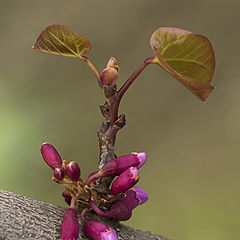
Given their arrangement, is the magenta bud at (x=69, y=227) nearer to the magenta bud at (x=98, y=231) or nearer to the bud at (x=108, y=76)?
the magenta bud at (x=98, y=231)

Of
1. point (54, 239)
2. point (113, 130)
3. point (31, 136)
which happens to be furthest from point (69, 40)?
point (31, 136)

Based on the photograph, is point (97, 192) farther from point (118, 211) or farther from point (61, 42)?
point (61, 42)

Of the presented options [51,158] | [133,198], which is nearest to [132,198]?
[133,198]

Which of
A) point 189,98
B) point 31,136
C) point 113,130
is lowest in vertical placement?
point 113,130

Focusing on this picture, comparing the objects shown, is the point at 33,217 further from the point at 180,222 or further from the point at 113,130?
the point at 180,222

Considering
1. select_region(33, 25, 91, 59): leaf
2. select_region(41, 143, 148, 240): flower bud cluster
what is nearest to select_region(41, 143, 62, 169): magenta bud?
select_region(41, 143, 148, 240): flower bud cluster

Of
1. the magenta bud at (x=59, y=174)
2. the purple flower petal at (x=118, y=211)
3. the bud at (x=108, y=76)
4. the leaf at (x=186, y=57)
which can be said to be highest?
the leaf at (x=186, y=57)

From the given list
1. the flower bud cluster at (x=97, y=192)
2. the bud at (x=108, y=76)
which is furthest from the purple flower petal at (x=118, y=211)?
the bud at (x=108, y=76)
